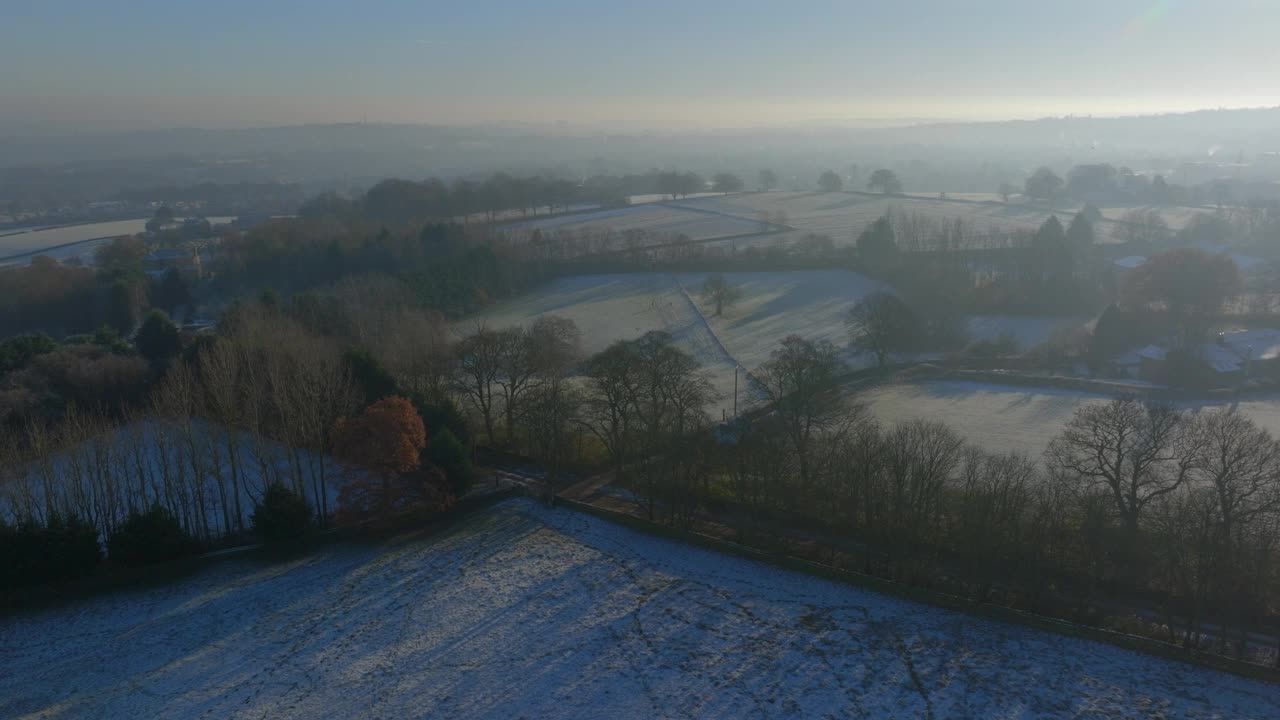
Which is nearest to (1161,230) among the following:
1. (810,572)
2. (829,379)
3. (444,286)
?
(829,379)

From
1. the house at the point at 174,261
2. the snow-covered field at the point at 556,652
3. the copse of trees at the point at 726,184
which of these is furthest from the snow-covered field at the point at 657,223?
the snow-covered field at the point at 556,652

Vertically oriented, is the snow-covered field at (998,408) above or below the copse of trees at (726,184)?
below

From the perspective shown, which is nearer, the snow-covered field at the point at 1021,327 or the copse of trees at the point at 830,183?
the snow-covered field at the point at 1021,327

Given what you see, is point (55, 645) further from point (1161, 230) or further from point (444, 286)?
point (1161, 230)

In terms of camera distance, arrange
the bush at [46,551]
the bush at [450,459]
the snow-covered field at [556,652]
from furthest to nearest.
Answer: the bush at [450,459], the bush at [46,551], the snow-covered field at [556,652]

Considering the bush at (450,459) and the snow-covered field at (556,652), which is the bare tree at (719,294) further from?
the snow-covered field at (556,652)

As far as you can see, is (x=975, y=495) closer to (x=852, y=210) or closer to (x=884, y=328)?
(x=884, y=328)
